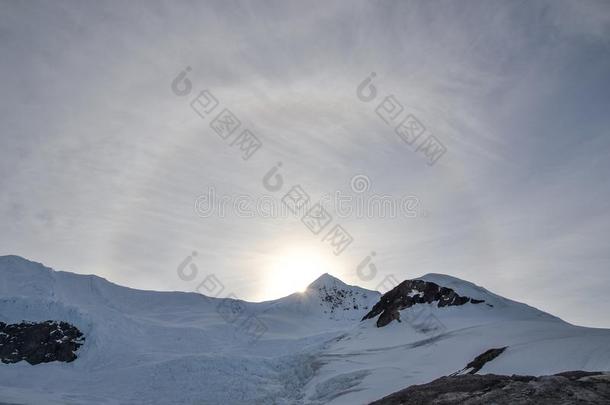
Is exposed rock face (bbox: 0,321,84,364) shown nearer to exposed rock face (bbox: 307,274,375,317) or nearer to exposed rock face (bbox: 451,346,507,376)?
exposed rock face (bbox: 451,346,507,376)

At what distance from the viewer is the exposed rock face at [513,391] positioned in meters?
7.50

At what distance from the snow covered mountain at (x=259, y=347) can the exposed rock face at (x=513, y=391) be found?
9711 millimetres

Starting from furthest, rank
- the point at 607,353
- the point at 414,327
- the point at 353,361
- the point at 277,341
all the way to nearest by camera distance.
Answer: the point at 277,341 < the point at 414,327 < the point at 353,361 < the point at 607,353

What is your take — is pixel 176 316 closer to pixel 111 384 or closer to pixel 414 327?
pixel 111 384

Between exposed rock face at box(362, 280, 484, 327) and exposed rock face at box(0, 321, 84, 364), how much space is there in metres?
33.4

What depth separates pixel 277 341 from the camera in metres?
57.6

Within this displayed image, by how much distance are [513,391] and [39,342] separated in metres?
54.3

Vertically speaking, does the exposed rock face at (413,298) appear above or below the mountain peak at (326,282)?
below

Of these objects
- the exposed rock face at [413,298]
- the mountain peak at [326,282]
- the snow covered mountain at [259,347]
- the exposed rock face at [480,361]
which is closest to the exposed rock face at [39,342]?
the snow covered mountain at [259,347]

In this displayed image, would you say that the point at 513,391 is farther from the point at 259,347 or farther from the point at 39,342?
the point at 39,342

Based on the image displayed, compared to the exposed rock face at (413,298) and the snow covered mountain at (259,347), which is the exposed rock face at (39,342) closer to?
the snow covered mountain at (259,347)

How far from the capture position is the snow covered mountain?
26.5 metres

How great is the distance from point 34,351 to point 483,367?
155 ft

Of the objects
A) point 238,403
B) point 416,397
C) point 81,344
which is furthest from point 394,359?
point 81,344
